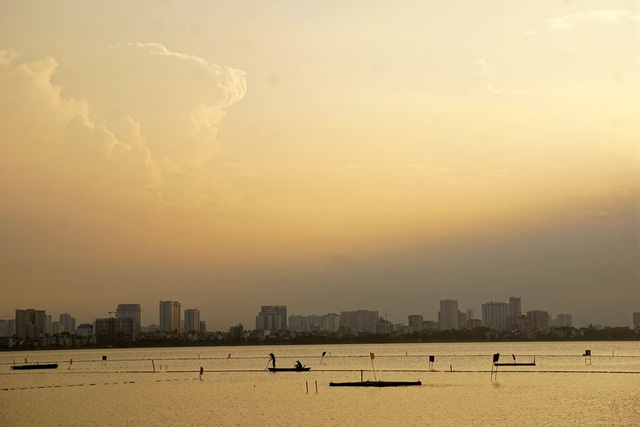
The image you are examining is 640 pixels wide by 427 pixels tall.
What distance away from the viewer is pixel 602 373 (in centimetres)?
14900

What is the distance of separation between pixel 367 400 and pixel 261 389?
29.9m

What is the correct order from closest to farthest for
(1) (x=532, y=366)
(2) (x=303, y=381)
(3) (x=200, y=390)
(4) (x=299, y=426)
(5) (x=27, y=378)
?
1. (4) (x=299, y=426)
2. (3) (x=200, y=390)
3. (2) (x=303, y=381)
4. (5) (x=27, y=378)
5. (1) (x=532, y=366)

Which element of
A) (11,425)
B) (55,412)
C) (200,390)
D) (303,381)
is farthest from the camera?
(303,381)

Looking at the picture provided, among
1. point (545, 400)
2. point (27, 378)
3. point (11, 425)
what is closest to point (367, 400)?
point (545, 400)

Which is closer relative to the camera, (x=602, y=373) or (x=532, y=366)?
(x=602, y=373)

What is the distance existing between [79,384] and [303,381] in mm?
39235

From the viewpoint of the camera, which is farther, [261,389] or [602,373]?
[602,373]

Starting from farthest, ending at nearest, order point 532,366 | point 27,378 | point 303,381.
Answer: point 532,366, point 27,378, point 303,381

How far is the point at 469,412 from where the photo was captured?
8350 centimetres

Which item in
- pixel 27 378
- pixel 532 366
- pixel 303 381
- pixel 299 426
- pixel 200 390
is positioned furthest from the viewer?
pixel 532 366

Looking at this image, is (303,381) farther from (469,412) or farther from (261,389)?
(469,412)

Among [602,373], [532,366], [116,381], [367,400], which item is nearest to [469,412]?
[367,400]

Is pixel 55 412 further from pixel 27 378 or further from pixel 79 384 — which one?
pixel 27 378

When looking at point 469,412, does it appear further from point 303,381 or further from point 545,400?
point 303,381
